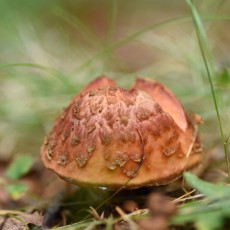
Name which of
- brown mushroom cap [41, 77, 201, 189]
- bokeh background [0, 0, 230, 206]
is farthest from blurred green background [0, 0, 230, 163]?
brown mushroom cap [41, 77, 201, 189]

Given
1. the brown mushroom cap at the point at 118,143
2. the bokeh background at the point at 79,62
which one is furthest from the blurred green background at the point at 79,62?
the brown mushroom cap at the point at 118,143

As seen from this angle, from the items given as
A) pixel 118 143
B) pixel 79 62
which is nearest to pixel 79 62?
pixel 79 62

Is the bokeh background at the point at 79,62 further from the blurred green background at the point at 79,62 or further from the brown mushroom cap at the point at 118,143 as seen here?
the brown mushroom cap at the point at 118,143

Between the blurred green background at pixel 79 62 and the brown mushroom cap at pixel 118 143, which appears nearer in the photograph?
the brown mushroom cap at pixel 118 143

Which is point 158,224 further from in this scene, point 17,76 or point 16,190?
point 17,76

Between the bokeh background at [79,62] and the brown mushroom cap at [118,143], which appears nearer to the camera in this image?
the brown mushroom cap at [118,143]

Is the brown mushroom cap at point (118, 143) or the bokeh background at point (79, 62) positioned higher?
the bokeh background at point (79, 62)

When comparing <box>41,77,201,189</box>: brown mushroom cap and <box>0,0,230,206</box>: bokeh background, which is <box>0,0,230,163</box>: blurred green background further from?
<box>41,77,201,189</box>: brown mushroom cap
